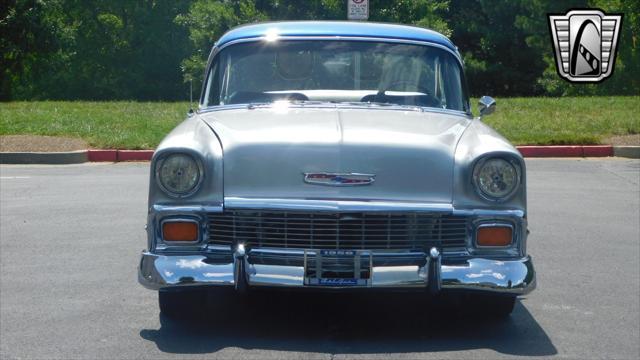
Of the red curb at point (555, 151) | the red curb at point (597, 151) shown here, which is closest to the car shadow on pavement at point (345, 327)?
the red curb at point (555, 151)

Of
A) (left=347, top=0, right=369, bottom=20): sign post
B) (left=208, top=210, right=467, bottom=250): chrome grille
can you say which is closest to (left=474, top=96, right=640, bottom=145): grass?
(left=347, top=0, right=369, bottom=20): sign post

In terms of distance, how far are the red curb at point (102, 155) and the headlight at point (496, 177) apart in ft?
36.1

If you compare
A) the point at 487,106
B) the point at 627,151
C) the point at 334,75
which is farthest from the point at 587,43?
the point at 334,75

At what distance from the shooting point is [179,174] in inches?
225

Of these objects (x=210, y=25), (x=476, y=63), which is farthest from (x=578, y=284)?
(x=476, y=63)

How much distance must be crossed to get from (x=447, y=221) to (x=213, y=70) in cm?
223

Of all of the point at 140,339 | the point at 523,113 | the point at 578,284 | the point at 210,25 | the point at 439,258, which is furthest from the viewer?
the point at 210,25

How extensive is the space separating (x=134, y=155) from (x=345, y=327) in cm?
1045

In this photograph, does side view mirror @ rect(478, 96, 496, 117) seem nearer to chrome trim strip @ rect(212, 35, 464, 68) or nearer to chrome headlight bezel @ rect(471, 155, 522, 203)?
chrome trim strip @ rect(212, 35, 464, 68)

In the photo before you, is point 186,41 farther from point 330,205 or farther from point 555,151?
point 330,205

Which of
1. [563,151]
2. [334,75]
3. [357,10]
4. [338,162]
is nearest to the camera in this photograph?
[338,162]

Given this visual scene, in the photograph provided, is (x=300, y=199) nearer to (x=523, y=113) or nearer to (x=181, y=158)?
(x=181, y=158)

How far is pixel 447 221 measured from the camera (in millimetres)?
5668

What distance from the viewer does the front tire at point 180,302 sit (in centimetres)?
611
